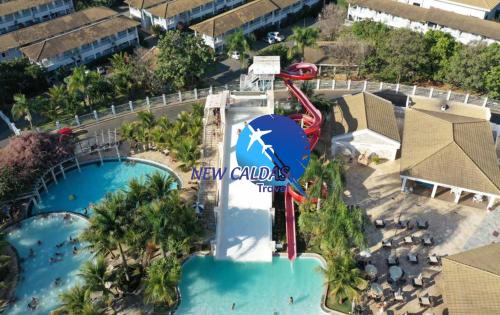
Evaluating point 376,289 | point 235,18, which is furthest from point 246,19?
point 376,289

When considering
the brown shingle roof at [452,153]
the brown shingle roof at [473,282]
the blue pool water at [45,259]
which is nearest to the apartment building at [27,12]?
the blue pool water at [45,259]

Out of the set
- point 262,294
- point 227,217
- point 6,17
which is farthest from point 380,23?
point 6,17

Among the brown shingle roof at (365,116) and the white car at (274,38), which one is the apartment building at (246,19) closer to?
the white car at (274,38)

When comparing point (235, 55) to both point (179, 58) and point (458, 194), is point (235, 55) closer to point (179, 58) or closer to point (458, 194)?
point (179, 58)

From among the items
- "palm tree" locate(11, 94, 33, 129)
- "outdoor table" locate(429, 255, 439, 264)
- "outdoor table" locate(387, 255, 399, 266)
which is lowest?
"outdoor table" locate(429, 255, 439, 264)

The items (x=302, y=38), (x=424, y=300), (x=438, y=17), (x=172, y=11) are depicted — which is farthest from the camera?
(x=172, y=11)

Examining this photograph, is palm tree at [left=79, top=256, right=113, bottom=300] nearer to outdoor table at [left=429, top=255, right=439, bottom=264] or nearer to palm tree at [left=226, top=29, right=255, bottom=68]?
outdoor table at [left=429, top=255, right=439, bottom=264]

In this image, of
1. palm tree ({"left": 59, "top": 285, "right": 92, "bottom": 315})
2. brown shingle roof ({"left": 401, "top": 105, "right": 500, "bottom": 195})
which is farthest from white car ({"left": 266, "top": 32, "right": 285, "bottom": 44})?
palm tree ({"left": 59, "top": 285, "right": 92, "bottom": 315})
